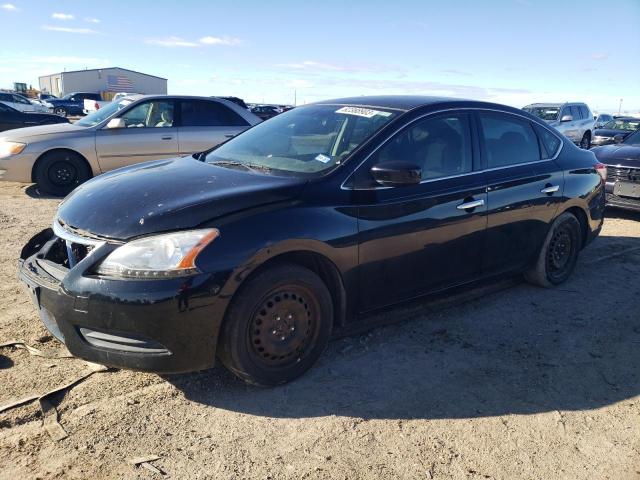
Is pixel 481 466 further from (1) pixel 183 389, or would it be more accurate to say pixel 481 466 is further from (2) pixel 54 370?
(2) pixel 54 370

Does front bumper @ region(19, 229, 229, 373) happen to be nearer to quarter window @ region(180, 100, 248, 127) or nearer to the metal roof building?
quarter window @ region(180, 100, 248, 127)

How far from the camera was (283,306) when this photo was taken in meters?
3.07

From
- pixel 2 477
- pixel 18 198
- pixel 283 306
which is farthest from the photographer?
pixel 18 198

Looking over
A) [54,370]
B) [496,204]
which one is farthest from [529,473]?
[54,370]

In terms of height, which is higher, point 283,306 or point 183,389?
point 283,306

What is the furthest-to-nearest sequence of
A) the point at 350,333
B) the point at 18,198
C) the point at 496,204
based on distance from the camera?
the point at 18,198 < the point at 496,204 < the point at 350,333

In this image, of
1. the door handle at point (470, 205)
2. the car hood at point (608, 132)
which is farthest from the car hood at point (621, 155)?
the car hood at point (608, 132)

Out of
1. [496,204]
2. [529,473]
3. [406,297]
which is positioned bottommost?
[529,473]

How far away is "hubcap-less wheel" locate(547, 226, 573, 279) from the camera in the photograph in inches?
193

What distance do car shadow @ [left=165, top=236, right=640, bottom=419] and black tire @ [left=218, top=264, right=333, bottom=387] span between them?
0.48 ft

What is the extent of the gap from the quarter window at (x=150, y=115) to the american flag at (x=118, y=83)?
190ft

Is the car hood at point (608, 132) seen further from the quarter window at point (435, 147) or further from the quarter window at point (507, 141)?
the quarter window at point (435, 147)

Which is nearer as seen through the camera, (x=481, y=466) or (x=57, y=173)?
(x=481, y=466)

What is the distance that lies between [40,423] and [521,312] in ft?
11.5
